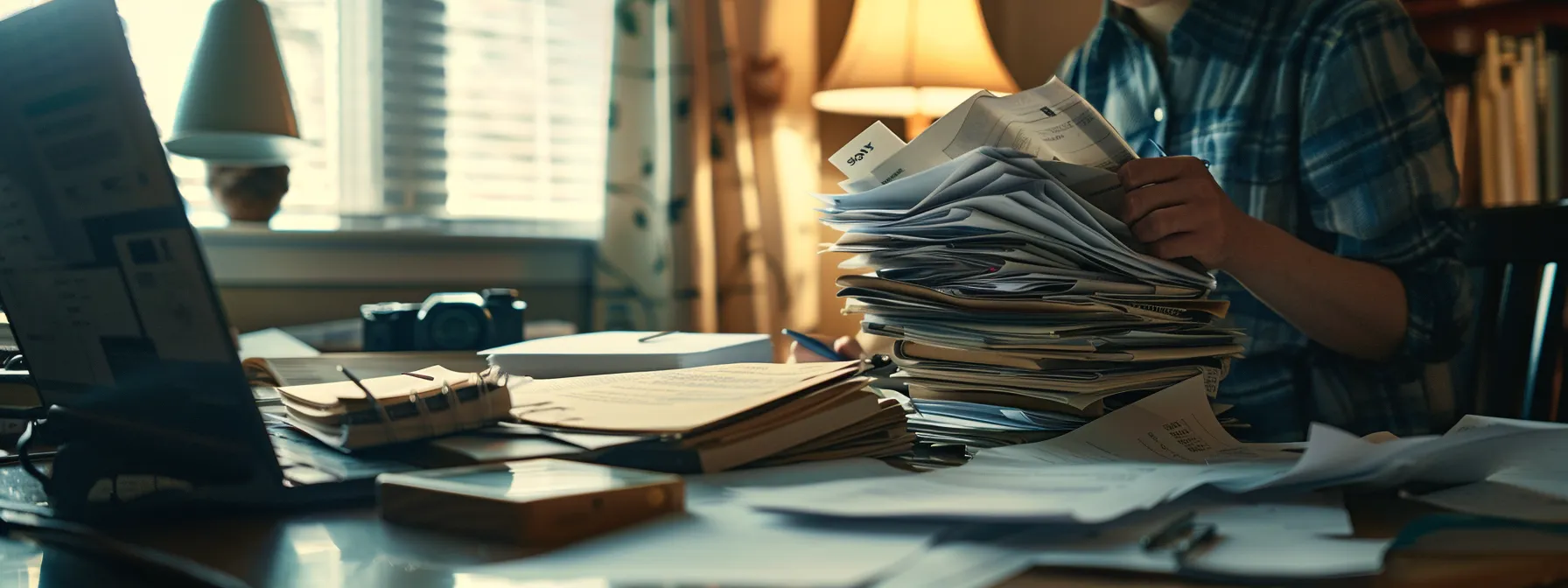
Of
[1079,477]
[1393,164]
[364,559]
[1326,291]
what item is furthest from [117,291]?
[1393,164]

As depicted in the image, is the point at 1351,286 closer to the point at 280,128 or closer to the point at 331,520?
the point at 331,520

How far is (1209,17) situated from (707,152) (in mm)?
1124

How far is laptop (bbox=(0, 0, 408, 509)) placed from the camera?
387 millimetres

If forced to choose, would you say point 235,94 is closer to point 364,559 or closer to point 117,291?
point 117,291

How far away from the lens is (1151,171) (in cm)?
67

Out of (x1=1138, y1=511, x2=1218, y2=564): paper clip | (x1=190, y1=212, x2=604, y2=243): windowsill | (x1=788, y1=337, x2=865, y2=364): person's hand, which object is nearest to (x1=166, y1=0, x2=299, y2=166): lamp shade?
(x1=190, y1=212, x2=604, y2=243): windowsill

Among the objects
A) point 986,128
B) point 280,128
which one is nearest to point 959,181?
point 986,128

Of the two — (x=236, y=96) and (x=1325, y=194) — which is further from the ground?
(x=236, y=96)

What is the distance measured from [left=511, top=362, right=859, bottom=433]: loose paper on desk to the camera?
53 cm

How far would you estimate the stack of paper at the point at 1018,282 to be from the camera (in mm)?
586

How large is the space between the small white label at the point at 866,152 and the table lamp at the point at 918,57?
1.11 metres

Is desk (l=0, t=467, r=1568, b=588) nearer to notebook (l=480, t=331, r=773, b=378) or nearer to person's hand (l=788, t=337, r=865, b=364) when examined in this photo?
notebook (l=480, t=331, r=773, b=378)

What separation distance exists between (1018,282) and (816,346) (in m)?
0.30

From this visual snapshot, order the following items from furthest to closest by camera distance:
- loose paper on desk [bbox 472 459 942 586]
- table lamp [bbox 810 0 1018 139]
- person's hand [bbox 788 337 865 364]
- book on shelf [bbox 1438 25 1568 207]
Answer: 1. table lamp [bbox 810 0 1018 139]
2. book on shelf [bbox 1438 25 1568 207]
3. person's hand [bbox 788 337 865 364]
4. loose paper on desk [bbox 472 459 942 586]
